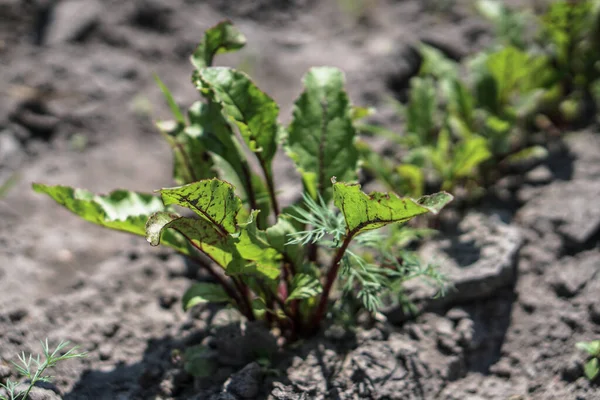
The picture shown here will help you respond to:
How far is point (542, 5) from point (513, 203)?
192 centimetres

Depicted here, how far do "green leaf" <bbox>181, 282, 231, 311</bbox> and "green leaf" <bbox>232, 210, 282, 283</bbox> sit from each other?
0.78 ft

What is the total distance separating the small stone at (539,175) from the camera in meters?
2.88

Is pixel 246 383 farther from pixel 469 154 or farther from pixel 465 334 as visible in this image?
pixel 469 154

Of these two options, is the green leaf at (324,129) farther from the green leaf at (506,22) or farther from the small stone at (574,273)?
the green leaf at (506,22)

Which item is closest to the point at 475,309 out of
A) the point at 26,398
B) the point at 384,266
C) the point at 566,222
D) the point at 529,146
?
the point at 384,266

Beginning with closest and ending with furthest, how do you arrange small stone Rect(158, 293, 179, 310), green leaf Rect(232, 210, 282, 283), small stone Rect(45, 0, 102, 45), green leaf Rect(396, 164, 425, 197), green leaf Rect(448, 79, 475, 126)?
1. green leaf Rect(232, 210, 282, 283)
2. small stone Rect(158, 293, 179, 310)
3. green leaf Rect(396, 164, 425, 197)
4. green leaf Rect(448, 79, 475, 126)
5. small stone Rect(45, 0, 102, 45)

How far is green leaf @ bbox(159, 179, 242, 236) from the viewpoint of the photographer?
65.6 inches

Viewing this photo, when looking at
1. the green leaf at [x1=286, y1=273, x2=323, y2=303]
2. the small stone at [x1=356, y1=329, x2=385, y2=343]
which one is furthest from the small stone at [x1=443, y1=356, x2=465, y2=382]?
the green leaf at [x1=286, y1=273, x2=323, y2=303]

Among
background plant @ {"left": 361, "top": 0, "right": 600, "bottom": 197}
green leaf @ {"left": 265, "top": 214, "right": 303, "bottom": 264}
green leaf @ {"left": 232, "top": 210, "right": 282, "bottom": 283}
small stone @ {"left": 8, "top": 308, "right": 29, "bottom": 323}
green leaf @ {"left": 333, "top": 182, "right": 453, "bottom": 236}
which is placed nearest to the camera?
green leaf @ {"left": 333, "top": 182, "right": 453, "bottom": 236}

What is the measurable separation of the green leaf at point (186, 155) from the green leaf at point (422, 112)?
Answer: 3.93 feet

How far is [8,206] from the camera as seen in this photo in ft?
9.68

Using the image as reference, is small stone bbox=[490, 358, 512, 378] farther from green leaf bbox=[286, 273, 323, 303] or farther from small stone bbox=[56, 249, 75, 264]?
small stone bbox=[56, 249, 75, 264]

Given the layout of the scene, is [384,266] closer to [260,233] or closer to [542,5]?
[260,233]

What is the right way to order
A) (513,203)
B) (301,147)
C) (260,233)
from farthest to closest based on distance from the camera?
(513,203), (301,147), (260,233)
